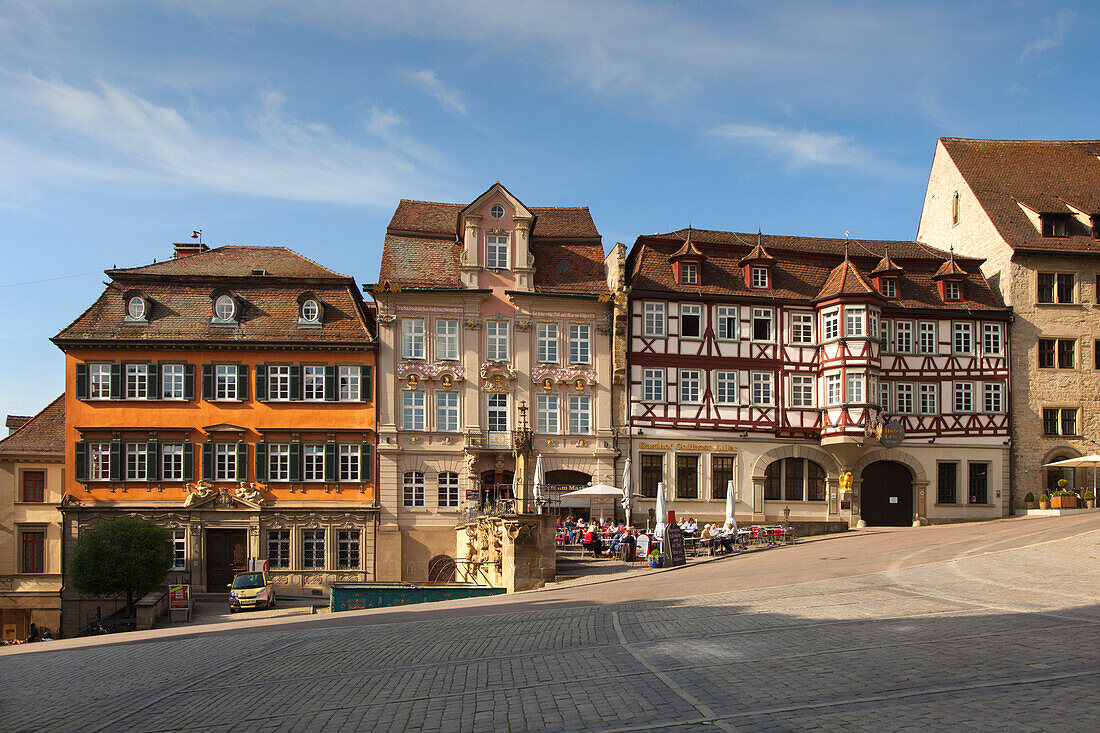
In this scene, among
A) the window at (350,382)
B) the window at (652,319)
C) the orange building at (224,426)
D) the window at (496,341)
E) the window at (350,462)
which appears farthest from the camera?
the window at (652,319)

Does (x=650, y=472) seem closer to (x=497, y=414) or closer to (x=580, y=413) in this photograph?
(x=580, y=413)

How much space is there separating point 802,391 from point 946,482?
7002 millimetres

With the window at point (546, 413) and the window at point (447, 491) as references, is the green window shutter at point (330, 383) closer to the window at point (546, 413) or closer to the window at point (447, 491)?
the window at point (447, 491)

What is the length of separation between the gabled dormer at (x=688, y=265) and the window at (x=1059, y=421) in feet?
50.9

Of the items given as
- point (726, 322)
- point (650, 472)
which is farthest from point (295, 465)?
point (726, 322)

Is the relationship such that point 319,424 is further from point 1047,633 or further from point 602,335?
point 1047,633

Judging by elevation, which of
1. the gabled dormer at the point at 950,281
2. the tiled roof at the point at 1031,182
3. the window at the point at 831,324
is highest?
the tiled roof at the point at 1031,182

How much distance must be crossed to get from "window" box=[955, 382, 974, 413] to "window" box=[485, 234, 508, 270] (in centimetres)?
1935

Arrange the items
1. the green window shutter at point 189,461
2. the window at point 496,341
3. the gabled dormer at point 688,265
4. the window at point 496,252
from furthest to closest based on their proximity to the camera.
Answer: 1. the gabled dormer at point 688,265
2. the window at point 496,252
3. the window at point 496,341
4. the green window shutter at point 189,461

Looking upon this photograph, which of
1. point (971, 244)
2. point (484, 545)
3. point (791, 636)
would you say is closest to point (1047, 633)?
point (791, 636)

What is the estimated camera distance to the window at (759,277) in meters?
42.4

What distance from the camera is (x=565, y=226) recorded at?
43.8 m

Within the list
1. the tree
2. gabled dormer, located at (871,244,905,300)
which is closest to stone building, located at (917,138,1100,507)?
gabled dormer, located at (871,244,905,300)

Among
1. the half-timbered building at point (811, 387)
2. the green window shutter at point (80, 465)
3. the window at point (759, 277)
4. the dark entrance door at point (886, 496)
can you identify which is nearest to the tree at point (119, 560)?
the green window shutter at point (80, 465)
